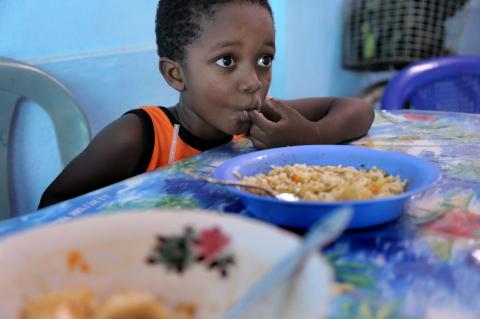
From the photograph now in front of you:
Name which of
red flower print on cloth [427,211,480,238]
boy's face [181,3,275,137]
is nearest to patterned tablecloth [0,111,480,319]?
red flower print on cloth [427,211,480,238]

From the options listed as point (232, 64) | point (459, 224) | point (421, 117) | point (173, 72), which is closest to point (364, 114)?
point (421, 117)

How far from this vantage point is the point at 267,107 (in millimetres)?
1001

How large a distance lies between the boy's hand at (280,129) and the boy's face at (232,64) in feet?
0.15

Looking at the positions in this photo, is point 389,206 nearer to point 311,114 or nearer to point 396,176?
point 396,176

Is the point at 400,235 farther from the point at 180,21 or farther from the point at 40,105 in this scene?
the point at 40,105

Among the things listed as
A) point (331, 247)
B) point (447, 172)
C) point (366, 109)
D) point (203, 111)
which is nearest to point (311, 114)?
point (366, 109)

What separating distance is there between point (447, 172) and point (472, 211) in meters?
0.18

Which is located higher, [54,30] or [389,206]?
[54,30]

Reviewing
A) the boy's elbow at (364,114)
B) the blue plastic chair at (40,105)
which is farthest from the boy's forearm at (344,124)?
the blue plastic chair at (40,105)

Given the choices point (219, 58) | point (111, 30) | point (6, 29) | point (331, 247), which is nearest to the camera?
point (331, 247)

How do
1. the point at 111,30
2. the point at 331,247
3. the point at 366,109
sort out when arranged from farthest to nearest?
the point at 111,30
the point at 366,109
the point at 331,247

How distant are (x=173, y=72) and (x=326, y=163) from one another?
1.52 ft

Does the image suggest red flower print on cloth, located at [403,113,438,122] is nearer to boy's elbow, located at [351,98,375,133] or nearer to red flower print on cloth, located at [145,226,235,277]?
boy's elbow, located at [351,98,375,133]

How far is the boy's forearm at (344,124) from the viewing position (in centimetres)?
99
